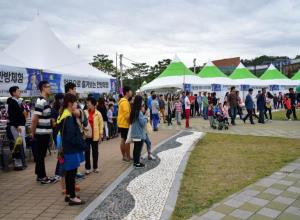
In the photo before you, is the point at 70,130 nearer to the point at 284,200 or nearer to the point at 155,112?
the point at 284,200

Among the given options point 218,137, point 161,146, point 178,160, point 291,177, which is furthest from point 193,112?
point 291,177

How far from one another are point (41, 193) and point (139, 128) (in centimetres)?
257

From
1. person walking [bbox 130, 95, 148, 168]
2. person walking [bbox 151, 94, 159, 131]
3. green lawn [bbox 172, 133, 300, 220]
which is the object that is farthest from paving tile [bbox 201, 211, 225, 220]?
person walking [bbox 151, 94, 159, 131]

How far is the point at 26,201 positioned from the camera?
4.79 m

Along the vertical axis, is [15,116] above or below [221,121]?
above

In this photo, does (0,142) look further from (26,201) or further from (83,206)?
(83,206)

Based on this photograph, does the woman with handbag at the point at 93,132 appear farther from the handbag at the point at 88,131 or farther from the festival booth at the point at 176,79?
the festival booth at the point at 176,79

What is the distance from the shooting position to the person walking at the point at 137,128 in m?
6.85

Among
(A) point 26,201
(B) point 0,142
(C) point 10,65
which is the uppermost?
(C) point 10,65

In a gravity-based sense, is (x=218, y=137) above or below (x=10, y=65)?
below

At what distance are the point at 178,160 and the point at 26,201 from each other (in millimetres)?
3725

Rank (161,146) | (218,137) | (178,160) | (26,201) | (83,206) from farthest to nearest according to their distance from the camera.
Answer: (218,137) < (161,146) < (178,160) < (26,201) < (83,206)

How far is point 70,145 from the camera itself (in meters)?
4.48

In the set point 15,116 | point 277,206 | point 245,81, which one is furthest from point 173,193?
point 245,81
